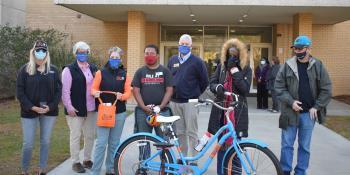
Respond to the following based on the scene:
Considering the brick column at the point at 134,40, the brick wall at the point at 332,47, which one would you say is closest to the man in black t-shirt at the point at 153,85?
the brick column at the point at 134,40

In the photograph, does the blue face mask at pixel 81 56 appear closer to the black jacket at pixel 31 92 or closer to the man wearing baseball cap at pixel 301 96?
the black jacket at pixel 31 92

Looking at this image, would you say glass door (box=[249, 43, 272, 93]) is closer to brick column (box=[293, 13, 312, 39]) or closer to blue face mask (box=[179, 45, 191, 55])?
brick column (box=[293, 13, 312, 39])

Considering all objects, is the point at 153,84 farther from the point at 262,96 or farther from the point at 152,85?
the point at 262,96

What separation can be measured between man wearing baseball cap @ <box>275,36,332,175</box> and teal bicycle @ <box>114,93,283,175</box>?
66 cm

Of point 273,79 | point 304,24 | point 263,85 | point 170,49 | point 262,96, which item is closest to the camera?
point 273,79

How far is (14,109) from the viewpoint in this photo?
15.4 meters

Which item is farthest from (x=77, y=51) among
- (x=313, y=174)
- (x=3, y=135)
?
(x=3, y=135)

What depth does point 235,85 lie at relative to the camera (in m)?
6.04

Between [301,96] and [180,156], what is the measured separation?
1701 millimetres

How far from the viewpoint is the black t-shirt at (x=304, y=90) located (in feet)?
19.7

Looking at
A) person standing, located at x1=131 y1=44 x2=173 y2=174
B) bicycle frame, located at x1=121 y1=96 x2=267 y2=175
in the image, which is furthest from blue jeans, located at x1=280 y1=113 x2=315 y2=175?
person standing, located at x1=131 y1=44 x2=173 y2=174

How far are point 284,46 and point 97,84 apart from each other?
16232 millimetres

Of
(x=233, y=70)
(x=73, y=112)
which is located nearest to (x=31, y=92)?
(x=73, y=112)

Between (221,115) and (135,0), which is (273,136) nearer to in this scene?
(221,115)
